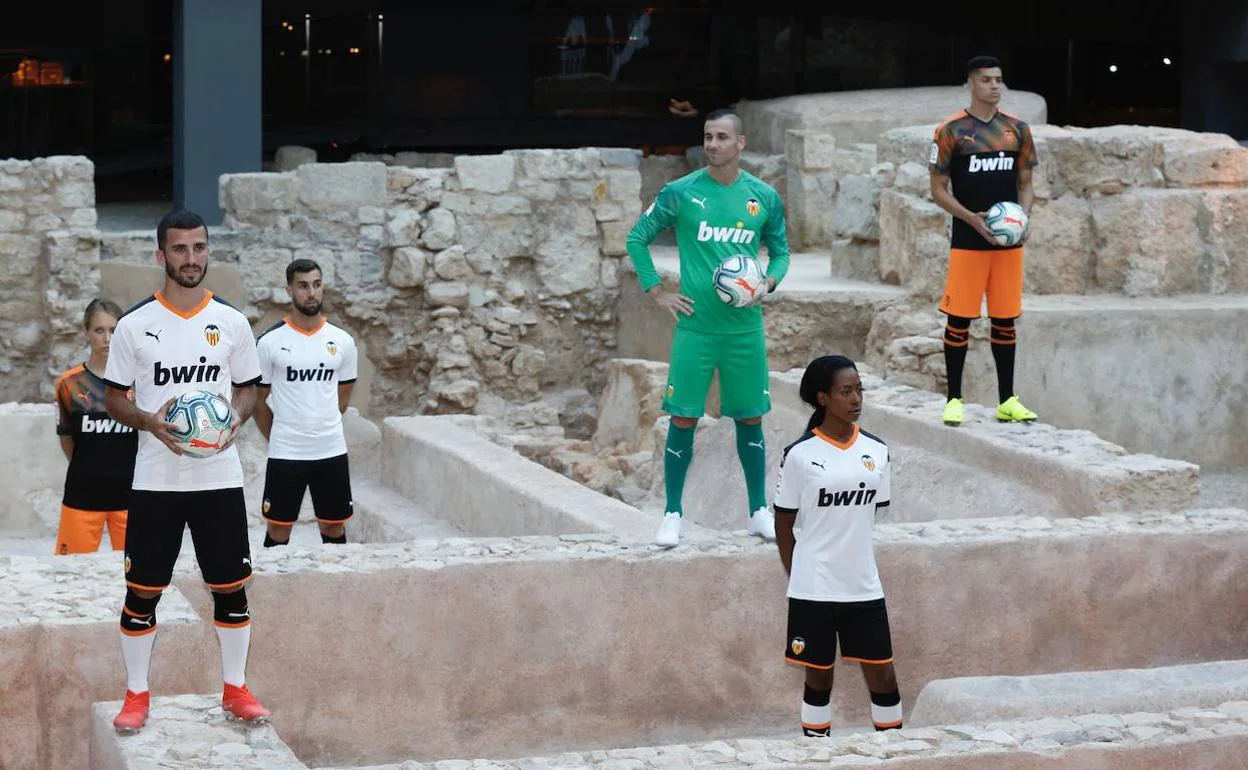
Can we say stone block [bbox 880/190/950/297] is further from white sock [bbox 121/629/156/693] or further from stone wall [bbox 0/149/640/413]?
white sock [bbox 121/629/156/693]

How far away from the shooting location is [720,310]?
798cm

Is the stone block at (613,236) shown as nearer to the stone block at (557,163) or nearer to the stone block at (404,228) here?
the stone block at (557,163)

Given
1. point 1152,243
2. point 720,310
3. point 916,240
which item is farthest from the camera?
point 916,240

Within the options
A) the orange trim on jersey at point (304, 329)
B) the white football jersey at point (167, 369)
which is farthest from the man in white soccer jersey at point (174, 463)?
the orange trim on jersey at point (304, 329)

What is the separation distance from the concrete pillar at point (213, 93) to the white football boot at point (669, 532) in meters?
10.7

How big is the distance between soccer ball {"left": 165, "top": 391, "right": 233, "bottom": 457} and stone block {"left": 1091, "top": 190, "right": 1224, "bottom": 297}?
921cm

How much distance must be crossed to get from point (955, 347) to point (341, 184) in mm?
7795

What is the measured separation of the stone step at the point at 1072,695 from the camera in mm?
6590

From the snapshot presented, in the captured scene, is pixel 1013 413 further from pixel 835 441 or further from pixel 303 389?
pixel 303 389

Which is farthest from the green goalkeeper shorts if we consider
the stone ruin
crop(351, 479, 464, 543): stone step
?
crop(351, 479, 464, 543): stone step

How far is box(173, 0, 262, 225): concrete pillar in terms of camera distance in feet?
57.7

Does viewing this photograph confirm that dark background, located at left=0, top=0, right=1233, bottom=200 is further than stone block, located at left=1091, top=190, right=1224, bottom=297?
Yes

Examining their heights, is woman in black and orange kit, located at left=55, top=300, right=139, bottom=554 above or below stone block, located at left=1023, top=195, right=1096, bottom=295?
below

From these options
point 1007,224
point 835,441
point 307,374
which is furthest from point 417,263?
point 835,441
